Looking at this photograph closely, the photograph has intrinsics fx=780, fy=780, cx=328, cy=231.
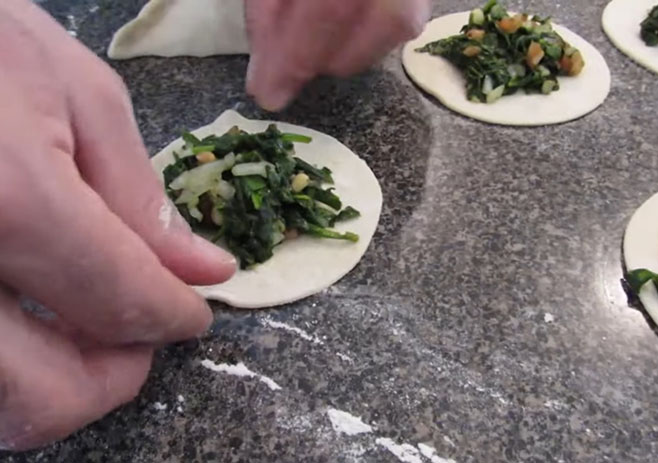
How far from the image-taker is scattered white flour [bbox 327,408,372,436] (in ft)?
3.56

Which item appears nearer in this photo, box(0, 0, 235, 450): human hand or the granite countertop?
box(0, 0, 235, 450): human hand

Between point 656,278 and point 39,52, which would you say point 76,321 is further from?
point 656,278

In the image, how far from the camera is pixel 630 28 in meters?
1.84

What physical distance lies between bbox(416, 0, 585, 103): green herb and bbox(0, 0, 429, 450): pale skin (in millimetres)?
866

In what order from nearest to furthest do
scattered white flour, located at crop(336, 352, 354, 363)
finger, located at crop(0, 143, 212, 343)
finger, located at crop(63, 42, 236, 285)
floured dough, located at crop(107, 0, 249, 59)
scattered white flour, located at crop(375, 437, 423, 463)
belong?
1. finger, located at crop(0, 143, 212, 343)
2. finger, located at crop(63, 42, 236, 285)
3. scattered white flour, located at crop(375, 437, 423, 463)
4. scattered white flour, located at crop(336, 352, 354, 363)
5. floured dough, located at crop(107, 0, 249, 59)

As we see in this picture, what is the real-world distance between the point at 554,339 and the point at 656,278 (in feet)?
0.71

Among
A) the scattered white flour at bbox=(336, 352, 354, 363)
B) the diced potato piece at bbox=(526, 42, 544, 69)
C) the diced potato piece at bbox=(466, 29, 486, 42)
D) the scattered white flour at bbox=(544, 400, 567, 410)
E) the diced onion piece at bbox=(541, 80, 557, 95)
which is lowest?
the scattered white flour at bbox=(544, 400, 567, 410)

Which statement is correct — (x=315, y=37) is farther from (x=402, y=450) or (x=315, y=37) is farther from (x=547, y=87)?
(x=402, y=450)

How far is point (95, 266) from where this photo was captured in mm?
771

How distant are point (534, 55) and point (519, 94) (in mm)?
86

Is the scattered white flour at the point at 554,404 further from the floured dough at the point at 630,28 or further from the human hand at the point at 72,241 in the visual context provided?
the floured dough at the point at 630,28

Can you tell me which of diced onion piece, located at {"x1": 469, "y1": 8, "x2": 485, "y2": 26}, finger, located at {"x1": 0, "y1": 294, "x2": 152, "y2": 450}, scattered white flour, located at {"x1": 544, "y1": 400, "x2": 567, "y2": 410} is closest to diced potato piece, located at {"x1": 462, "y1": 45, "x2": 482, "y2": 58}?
diced onion piece, located at {"x1": 469, "y1": 8, "x2": 485, "y2": 26}

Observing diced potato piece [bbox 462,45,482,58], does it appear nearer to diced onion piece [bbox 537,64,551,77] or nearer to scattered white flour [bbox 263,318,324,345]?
diced onion piece [bbox 537,64,551,77]

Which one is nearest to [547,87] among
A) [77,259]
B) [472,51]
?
[472,51]
